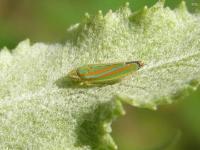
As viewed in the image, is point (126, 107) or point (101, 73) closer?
point (101, 73)

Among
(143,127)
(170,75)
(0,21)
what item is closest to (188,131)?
(143,127)

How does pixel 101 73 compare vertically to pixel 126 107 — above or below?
above

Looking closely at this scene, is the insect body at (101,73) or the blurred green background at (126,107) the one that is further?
the blurred green background at (126,107)

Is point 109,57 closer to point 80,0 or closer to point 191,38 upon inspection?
point 191,38
